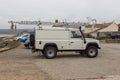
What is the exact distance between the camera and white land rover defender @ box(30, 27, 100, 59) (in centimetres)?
2066

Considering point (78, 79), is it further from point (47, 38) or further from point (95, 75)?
point (47, 38)

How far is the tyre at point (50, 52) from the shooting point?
20688 millimetres

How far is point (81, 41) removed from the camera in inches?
835

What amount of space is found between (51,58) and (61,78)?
8754mm

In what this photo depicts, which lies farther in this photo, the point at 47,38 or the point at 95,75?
the point at 47,38

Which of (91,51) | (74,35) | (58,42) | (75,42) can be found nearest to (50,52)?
(58,42)

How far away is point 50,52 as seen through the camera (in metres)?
20.8

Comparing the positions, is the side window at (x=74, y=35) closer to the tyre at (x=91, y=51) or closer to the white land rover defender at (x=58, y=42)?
the white land rover defender at (x=58, y=42)

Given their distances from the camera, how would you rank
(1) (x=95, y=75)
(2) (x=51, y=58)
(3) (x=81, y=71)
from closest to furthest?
(1) (x=95, y=75) → (3) (x=81, y=71) → (2) (x=51, y=58)

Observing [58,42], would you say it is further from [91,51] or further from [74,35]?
[91,51]

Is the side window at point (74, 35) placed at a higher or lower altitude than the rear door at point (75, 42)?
higher

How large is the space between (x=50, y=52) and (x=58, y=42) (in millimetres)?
883

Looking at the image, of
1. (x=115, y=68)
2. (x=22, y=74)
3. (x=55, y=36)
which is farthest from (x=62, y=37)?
(x=22, y=74)

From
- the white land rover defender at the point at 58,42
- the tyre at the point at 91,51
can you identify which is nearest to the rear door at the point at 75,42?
the white land rover defender at the point at 58,42
